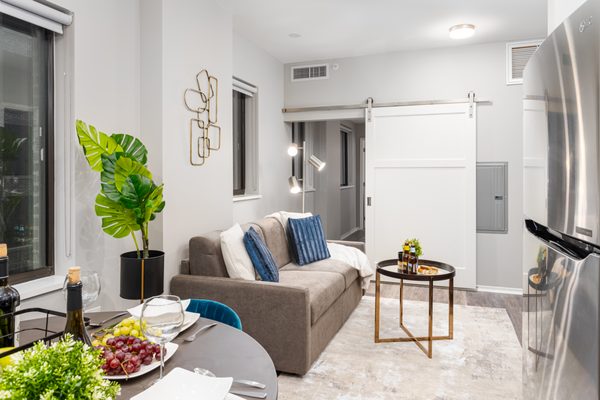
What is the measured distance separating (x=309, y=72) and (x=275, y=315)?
361 centimetres

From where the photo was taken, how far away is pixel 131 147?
247cm

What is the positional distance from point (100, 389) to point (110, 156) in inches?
72.9

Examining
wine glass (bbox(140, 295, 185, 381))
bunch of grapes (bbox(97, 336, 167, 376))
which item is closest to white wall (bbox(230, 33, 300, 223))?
bunch of grapes (bbox(97, 336, 167, 376))

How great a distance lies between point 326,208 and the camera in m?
6.98

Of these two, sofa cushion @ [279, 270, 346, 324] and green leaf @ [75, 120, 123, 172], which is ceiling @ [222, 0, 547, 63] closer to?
green leaf @ [75, 120, 123, 172]

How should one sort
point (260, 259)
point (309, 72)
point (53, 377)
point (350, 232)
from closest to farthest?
point (53, 377), point (260, 259), point (309, 72), point (350, 232)

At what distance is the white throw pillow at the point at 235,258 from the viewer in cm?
288

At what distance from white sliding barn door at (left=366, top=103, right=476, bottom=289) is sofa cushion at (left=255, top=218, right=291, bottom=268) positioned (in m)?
1.58

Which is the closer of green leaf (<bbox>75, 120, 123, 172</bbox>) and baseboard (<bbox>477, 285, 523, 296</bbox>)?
green leaf (<bbox>75, 120, 123, 172</bbox>)

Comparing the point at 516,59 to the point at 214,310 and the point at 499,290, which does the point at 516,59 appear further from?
the point at 214,310

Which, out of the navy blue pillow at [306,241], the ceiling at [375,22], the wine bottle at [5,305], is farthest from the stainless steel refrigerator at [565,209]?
the ceiling at [375,22]

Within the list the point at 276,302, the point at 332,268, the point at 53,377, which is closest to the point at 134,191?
the point at 276,302

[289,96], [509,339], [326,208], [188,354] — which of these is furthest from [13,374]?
[326,208]

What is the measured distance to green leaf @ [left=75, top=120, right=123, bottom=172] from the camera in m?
2.24
